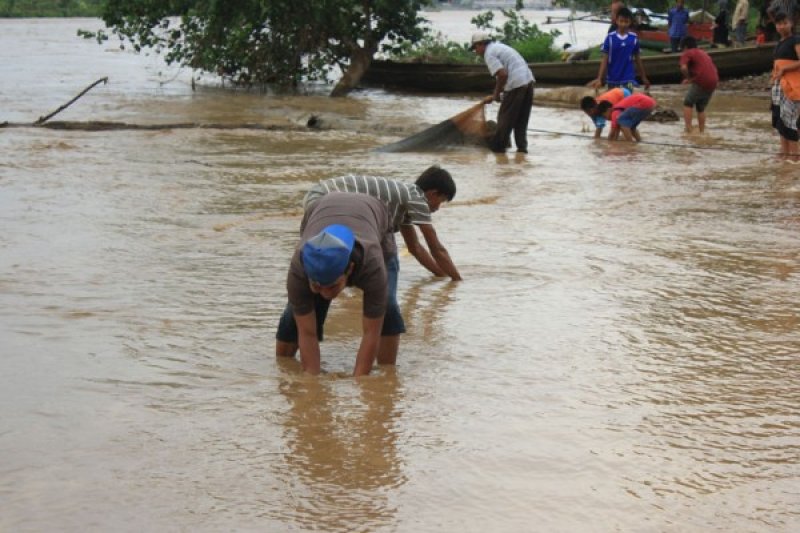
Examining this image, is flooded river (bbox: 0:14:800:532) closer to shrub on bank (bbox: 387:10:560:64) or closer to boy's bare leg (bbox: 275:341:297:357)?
boy's bare leg (bbox: 275:341:297:357)

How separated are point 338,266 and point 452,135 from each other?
895 cm

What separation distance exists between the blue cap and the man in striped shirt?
0.75 m

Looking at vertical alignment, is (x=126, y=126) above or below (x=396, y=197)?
below

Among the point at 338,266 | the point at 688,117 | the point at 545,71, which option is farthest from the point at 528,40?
the point at 338,266

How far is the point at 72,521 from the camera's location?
11.5ft

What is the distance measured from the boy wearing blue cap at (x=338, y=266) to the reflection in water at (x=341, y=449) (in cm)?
14

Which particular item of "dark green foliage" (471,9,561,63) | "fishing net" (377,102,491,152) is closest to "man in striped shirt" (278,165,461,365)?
"fishing net" (377,102,491,152)

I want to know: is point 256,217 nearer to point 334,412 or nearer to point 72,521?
point 334,412

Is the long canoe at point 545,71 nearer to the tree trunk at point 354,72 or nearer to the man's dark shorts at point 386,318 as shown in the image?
the tree trunk at point 354,72

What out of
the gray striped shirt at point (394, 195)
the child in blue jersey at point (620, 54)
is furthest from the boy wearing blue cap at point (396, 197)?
the child in blue jersey at point (620, 54)

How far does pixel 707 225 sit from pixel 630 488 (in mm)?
5016

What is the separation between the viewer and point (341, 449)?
13.5 ft

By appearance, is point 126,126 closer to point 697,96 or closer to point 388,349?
A: point 697,96

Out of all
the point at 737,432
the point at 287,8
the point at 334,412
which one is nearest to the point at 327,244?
the point at 334,412
